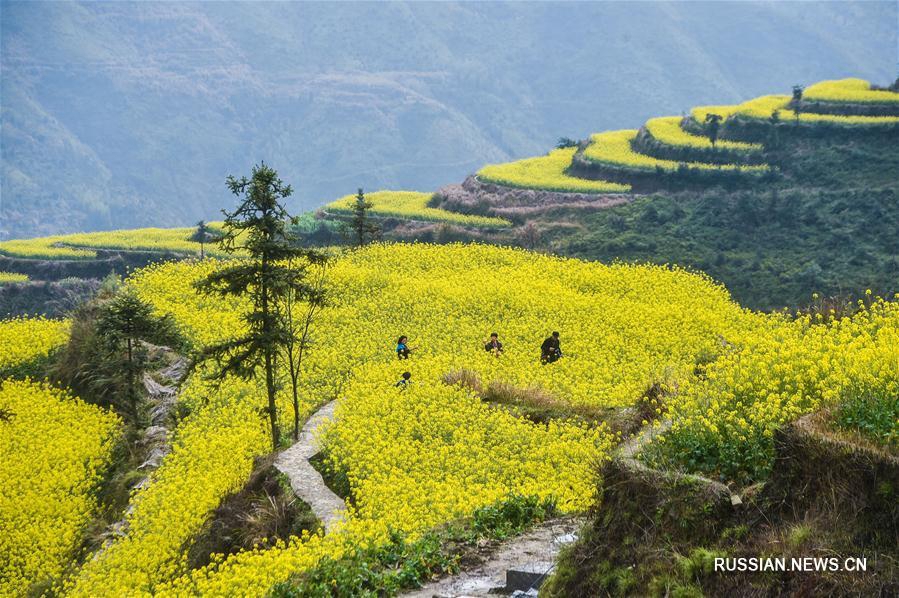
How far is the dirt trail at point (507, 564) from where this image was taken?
40.7 ft

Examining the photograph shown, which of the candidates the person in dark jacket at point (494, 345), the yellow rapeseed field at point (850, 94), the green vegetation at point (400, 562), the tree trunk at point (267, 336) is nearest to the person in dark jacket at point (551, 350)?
the person in dark jacket at point (494, 345)

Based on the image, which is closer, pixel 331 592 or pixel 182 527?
pixel 331 592

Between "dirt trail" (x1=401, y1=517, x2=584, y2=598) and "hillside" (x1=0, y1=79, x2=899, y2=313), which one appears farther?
"hillside" (x1=0, y1=79, x2=899, y2=313)

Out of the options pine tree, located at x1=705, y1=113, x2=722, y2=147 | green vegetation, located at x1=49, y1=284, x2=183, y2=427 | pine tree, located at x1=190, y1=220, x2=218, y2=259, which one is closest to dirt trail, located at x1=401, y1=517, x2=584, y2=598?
green vegetation, located at x1=49, y1=284, x2=183, y2=427

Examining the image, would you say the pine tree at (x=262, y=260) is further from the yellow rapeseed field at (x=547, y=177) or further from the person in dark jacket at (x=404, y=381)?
the yellow rapeseed field at (x=547, y=177)

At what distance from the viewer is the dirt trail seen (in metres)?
12.4

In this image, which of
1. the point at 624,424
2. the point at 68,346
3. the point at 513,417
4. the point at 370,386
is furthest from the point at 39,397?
the point at 624,424

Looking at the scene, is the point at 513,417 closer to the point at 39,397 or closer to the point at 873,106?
the point at 39,397

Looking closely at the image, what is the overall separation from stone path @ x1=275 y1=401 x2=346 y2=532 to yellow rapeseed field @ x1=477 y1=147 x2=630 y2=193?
42378mm

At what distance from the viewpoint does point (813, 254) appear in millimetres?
47938

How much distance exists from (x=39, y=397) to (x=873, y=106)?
182 ft

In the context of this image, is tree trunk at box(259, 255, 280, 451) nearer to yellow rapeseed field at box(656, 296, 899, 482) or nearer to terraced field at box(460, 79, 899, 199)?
yellow rapeseed field at box(656, 296, 899, 482)

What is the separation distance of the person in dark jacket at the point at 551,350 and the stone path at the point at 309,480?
7472 millimetres

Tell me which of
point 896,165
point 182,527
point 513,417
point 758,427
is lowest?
point 182,527
